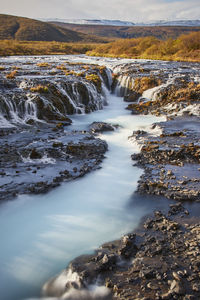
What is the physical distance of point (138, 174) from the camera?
12.1m

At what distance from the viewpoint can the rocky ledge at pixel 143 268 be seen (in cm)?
607

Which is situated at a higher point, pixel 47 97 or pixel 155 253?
pixel 47 97

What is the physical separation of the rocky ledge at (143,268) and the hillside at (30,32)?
12870 cm

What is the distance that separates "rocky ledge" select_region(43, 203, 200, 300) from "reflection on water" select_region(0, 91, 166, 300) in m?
0.63

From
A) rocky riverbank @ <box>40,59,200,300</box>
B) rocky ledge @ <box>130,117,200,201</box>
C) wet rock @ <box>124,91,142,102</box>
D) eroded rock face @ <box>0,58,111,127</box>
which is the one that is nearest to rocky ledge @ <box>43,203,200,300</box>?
rocky riverbank @ <box>40,59,200,300</box>

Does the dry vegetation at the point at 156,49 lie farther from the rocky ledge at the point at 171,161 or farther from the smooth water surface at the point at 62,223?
the smooth water surface at the point at 62,223

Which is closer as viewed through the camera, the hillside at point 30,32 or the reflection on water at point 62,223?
the reflection on water at point 62,223

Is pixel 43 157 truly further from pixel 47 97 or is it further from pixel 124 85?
pixel 124 85

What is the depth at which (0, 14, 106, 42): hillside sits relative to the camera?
124 metres

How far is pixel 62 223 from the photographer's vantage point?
29.9ft

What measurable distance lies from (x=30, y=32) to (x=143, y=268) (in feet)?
477

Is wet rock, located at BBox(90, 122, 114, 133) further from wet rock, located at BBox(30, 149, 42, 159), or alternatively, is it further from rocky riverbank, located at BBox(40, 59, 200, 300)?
wet rock, located at BBox(30, 149, 42, 159)

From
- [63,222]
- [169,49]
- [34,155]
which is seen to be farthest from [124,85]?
[169,49]

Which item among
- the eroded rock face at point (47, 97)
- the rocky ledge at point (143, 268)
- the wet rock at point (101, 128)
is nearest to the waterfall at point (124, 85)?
the eroded rock face at point (47, 97)
